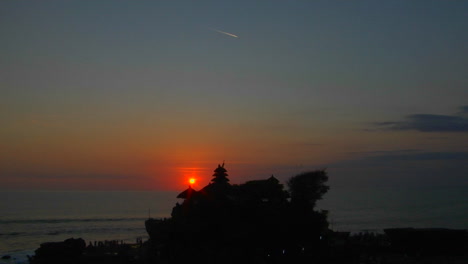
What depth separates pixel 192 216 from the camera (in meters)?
24.2

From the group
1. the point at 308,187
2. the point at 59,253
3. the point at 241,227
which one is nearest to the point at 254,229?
the point at 241,227

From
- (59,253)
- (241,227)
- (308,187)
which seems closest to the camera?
(241,227)

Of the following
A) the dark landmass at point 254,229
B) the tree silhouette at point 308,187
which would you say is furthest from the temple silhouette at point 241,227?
the tree silhouette at point 308,187

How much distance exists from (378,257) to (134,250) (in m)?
19.2

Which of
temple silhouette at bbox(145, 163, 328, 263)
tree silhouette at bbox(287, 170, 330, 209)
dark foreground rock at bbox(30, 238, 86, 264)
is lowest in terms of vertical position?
dark foreground rock at bbox(30, 238, 86, 264)

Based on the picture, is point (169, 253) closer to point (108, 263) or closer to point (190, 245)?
point (190, 245)

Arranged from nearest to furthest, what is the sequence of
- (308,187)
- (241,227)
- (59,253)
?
(241,227)
(308,187)
(59,253)

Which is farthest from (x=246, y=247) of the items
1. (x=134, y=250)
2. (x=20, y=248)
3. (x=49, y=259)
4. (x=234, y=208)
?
(x=20, y=248)

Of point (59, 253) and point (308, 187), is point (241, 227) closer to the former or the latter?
point (308, 187)

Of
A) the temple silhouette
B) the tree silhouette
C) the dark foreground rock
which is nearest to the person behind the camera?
the temple silhouette

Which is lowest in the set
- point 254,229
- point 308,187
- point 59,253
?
point 59,253

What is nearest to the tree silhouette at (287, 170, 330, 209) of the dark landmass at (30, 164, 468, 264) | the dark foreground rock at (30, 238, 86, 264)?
the dark landmass at (30, 164, 468, 264)

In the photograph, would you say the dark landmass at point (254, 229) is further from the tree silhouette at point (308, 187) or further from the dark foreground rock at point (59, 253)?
the dark foreground rock at point (59, 253)

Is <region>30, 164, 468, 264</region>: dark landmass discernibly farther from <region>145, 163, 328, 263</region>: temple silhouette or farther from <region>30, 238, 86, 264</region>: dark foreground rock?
<region>30, 238, 86, 264</region>: dark foreground rock
